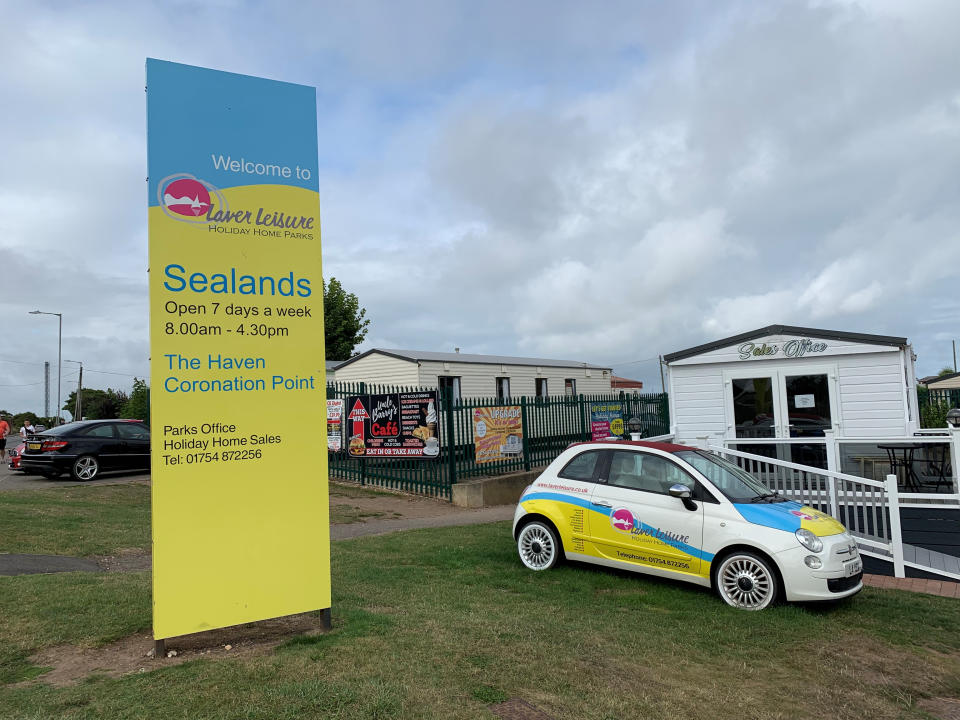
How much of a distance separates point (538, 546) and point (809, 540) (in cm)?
280

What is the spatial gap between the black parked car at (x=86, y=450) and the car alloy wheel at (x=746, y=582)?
1450cm

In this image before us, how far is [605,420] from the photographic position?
1806cm

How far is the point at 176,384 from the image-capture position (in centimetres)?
464

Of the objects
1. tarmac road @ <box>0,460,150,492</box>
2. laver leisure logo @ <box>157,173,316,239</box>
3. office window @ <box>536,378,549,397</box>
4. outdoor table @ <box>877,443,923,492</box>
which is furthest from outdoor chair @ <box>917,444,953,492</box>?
office window @ <box>536,378,549,397</box>

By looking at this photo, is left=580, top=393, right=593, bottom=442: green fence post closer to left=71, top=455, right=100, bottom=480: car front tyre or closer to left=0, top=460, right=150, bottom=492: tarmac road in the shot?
left=0, top=460, right=150, bottom=492: tarmac road

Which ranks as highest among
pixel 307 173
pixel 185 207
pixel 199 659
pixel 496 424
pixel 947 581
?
pixel 307 173

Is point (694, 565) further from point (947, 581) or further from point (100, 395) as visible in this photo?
point (100, 395)

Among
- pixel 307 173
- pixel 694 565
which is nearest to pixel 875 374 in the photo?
pixel 694 565

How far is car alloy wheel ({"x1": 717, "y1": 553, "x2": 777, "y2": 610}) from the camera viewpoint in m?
5.99

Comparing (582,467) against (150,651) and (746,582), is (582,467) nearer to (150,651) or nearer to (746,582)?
(746,582)

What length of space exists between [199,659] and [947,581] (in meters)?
7.59

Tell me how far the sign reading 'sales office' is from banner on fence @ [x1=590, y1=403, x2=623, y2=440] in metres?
13.1

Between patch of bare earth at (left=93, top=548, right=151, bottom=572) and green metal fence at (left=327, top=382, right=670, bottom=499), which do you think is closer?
patch of bare earth at (left=93, top=548, right=151, bottom=572)

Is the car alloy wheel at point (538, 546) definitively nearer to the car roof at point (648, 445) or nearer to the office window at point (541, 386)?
the car roof at point (648, 445)
